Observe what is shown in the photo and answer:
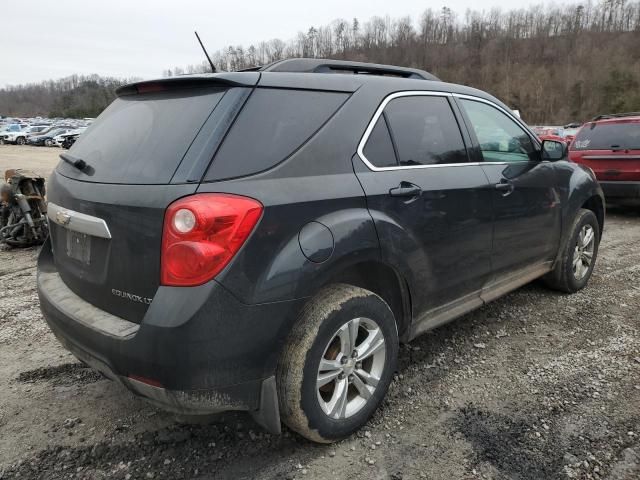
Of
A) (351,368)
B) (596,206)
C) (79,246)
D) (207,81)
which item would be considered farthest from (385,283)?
(596,206)

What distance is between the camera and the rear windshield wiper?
8.03 feet

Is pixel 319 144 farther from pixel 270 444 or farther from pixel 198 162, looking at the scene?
pixel 270 444

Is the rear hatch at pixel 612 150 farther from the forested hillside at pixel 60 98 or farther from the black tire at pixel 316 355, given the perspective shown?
the forested hillside at pixel 60 98

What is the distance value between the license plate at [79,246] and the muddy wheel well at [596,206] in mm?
4112

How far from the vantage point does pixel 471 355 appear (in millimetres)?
3359

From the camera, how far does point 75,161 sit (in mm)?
2508

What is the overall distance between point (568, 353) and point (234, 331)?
2.52m

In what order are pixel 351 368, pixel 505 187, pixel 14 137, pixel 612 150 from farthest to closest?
pixel 14 137
pixel 612 150
pixel 505 187
pixel 351 368

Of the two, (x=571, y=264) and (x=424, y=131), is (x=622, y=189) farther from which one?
(x=424, y=131)

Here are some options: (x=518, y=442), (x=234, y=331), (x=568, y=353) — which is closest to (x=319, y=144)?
(x=234, y=331)

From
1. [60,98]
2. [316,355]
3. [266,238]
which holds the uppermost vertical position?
[266,238]

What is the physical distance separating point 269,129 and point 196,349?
0.98 meters

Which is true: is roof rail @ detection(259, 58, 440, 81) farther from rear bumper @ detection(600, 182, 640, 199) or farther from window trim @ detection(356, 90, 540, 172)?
rear bumper @ detection(600, 182, 640, 199)

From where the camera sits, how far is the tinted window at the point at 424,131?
2.72 meters
